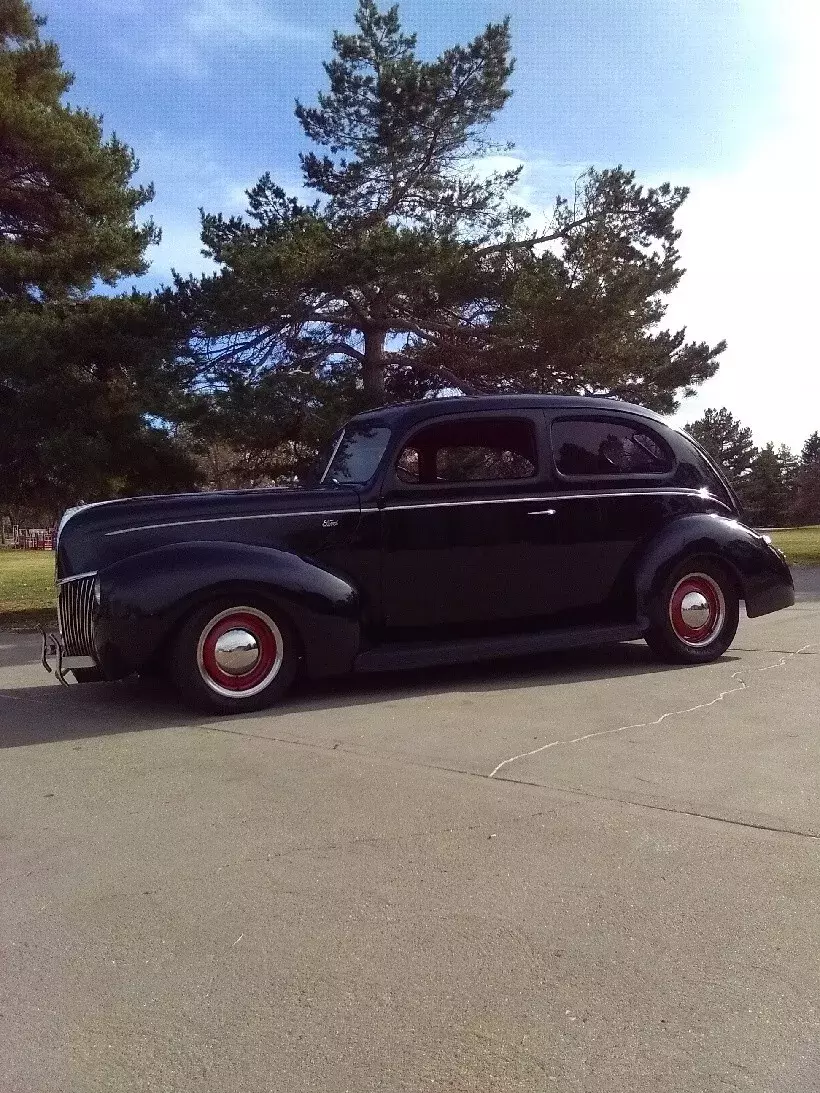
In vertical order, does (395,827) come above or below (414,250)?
below

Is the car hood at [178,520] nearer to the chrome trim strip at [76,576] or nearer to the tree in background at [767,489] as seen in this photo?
the chrome trim strip at [76,576]

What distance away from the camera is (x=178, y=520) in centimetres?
610

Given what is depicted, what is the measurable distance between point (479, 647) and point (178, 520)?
201 cm

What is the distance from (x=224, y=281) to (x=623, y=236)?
22.9 ft

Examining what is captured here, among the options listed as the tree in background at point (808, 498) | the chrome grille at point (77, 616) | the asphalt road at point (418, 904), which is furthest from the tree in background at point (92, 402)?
the tree in background at point (808, 498)

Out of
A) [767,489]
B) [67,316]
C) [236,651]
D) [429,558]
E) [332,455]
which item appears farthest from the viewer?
[767,489]

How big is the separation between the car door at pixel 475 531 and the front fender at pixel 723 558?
0.44m

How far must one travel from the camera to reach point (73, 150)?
1587cm

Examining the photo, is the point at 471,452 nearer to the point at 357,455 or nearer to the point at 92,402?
the point at 357,455

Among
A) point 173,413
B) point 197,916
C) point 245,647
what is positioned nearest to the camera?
point 197,916

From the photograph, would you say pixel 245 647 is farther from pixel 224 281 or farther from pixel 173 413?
pixel 224 281

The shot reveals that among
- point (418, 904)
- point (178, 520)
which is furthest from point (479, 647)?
point (418, 904)

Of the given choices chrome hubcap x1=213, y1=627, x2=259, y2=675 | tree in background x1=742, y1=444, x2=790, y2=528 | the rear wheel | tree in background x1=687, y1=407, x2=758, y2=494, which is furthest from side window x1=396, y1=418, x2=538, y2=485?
tree in background x1=687, y1=407, x2=758, y2=494

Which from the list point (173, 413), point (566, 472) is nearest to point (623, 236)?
point (173, 413)
